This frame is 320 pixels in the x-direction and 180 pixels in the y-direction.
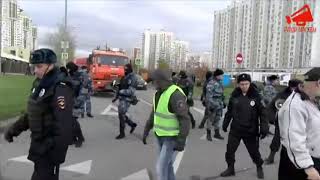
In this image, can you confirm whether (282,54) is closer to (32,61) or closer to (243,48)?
(243,48)

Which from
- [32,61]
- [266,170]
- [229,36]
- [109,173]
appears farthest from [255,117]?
[229,36]

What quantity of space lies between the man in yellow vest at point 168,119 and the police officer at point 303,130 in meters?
1.81

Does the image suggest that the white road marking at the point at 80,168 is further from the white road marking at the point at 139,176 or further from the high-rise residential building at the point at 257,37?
the high-rise residential building at the point at 257,37

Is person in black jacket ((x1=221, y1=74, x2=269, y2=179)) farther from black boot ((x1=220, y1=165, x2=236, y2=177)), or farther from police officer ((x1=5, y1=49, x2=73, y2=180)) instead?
police officer ((x1=5, y1=49, x2=73, y2=180))

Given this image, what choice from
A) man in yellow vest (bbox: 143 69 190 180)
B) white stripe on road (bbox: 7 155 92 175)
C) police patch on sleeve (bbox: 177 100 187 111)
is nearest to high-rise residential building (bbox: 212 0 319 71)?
white stripe on road (bbox: 7 155 92 175)

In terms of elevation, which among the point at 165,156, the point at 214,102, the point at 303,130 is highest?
the point at 303,130

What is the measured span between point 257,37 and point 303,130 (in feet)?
265

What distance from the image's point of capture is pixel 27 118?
471 centimetres

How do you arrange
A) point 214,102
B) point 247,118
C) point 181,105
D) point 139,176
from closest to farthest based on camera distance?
1. point 181,105
2. point 247,118
3. point 139,176
4. point 214,102

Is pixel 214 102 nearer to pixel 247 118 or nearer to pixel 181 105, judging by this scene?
pixel 247 118

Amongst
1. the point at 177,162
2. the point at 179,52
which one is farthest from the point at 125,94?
the point at 179,52

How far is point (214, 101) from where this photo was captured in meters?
12.5

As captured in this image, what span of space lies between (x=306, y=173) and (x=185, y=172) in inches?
183

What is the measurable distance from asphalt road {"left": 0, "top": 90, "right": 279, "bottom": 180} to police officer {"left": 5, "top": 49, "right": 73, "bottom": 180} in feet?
10.8
